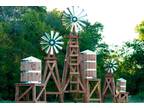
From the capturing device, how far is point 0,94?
25.4ft

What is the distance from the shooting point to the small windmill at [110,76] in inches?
306

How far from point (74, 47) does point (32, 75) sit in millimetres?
835

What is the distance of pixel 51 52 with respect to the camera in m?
7.72

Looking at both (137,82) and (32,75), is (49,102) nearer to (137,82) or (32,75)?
(32,75)

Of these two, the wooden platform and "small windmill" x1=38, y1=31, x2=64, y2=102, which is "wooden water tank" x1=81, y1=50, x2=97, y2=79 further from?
the wooden platform

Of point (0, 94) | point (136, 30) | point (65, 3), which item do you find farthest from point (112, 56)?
point (0, 94)

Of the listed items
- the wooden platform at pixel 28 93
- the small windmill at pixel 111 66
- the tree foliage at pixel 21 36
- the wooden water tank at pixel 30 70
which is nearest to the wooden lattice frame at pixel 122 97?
the small windmill at pixel 111 66

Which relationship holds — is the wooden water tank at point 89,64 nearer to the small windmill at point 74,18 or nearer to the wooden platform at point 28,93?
the small windmill at point 74,18

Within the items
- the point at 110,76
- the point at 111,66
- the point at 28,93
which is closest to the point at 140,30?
the point at 111,66

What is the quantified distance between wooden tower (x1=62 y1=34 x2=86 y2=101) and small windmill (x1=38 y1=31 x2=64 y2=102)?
0.40 feet

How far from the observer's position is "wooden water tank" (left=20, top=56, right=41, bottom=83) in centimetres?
757

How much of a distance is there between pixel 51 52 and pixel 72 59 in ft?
1.20

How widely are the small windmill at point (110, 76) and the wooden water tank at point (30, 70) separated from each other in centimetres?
114

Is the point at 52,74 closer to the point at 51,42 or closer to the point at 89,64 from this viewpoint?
the point at 51,42
